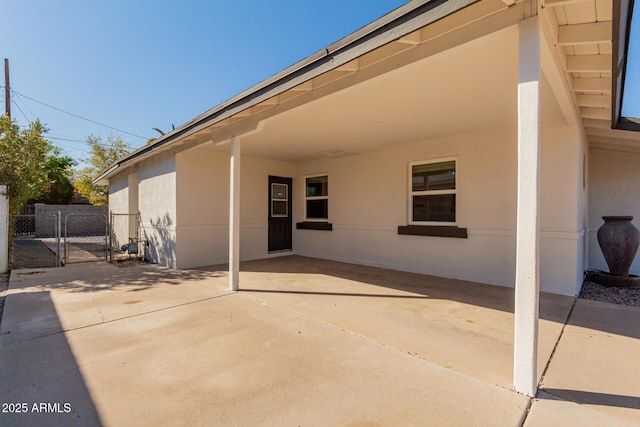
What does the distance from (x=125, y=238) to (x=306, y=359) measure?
1037cm

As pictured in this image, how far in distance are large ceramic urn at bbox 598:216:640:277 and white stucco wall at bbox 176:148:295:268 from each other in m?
7.22

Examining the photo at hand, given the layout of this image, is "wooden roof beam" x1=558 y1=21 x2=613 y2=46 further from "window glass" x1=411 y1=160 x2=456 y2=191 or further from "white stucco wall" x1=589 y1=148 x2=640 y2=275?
"white stucco wall" x1=589 y1=148 x2=640 y2=275

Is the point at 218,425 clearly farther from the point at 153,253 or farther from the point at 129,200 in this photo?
the point at 129,200

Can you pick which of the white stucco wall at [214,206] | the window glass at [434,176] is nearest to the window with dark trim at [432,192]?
the window glass at [434,176]

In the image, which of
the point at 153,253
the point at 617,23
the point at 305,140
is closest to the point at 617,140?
the point at 617,23

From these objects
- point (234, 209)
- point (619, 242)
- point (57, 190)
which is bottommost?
point (619, 242)

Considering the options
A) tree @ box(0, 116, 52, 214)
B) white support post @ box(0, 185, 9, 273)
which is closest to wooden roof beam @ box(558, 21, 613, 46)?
white support post @ box(0, 185, 9, 273)

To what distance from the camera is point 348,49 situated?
2709mm

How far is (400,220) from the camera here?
21.9ft

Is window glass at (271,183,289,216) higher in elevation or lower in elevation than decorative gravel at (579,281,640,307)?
higher

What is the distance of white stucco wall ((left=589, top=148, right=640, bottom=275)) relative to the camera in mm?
5848

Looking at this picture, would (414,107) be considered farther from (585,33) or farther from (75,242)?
(75,242)

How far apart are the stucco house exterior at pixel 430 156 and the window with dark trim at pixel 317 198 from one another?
0.05 meters

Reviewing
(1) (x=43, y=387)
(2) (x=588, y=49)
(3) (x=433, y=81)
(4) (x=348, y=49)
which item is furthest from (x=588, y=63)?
(1) (x=43, y=387)
